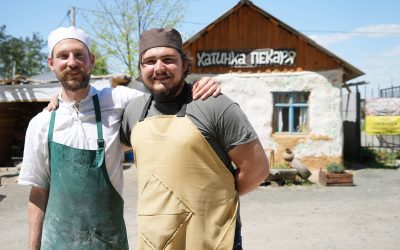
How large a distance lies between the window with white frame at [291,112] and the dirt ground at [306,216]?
2901 millimetres

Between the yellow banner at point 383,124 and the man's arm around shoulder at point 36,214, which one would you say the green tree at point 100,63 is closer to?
the yellow banner at point 383,124

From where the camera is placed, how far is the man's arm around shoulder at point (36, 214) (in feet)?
8.02

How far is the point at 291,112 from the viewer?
13.4 metres

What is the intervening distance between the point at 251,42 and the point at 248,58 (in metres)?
0.56

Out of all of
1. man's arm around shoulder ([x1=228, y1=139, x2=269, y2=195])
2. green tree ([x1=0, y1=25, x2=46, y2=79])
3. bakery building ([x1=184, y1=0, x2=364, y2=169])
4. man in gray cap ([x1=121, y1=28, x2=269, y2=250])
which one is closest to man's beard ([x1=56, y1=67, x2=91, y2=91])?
man in gray cap ([x1=121, y1=28, x2=269, y2=250])

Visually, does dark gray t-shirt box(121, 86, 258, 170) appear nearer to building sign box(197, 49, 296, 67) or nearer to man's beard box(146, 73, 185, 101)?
man's beard box(146, 73, 185, 101)

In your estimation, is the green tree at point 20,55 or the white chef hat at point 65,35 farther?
the green tree at point 20,55

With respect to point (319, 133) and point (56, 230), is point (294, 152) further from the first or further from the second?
point (56, 230)

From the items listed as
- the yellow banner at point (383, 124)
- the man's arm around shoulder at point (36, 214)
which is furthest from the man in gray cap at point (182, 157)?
the yellow banner at point (383, 124)

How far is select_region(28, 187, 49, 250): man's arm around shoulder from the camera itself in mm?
2445

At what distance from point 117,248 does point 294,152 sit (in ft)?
37.5

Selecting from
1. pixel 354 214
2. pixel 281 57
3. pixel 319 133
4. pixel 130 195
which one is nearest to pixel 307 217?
pixel 354 214

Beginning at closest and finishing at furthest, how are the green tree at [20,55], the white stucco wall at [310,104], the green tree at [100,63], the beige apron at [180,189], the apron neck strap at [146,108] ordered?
1. the beige apron at [180,189]
2. the apron neck strap at [146,108]
3. the white stucco wall at [310,104]
4. the green tree at [100,63]
5. the green tree at [20,55]

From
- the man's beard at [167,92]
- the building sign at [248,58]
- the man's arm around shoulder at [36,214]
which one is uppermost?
the building sign at [248,58]
